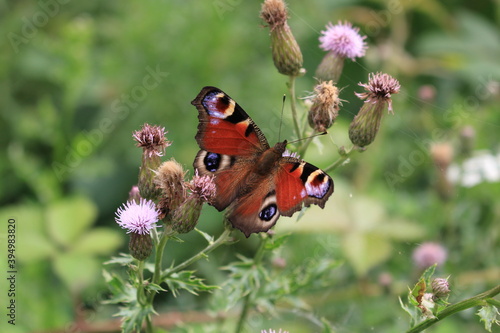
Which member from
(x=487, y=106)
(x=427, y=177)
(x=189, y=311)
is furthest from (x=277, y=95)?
(x=189, y=311)

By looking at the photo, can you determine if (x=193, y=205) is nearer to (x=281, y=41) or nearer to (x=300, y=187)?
(x=300, y=187)

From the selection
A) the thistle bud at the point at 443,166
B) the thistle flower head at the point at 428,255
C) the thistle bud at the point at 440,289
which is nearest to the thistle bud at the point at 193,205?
the thistle bud at the point at 440,289

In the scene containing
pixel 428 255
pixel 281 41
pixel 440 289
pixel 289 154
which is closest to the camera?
pixel 440 289

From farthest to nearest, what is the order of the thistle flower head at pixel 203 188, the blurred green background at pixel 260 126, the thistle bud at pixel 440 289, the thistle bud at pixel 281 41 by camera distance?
the blurred green background at pixel 260 126, the thistle bud at pixel 281 41, the thistle flower head at pixel 203 188, the thistle bud at pixel 440 289

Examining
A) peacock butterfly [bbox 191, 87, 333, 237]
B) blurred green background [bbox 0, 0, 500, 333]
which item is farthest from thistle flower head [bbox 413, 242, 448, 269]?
peacock butterfly [bbox 191, 87, 333, 237]

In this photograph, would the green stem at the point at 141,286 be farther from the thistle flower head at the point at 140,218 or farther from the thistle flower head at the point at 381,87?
the thistle flower head at the point at 381,87

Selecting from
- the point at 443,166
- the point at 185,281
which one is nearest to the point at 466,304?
the point at 185,281

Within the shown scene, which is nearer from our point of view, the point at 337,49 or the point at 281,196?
the point at 281,196
